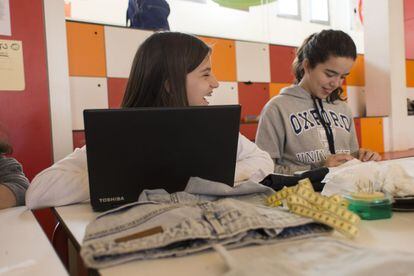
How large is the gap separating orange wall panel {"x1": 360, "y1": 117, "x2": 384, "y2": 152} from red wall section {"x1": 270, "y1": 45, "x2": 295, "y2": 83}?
31.5 inches

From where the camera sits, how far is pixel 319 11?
370 centimetres

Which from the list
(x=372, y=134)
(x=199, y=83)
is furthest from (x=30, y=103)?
(x=372, y=134)

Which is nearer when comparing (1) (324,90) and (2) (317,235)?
(2) (317,235)

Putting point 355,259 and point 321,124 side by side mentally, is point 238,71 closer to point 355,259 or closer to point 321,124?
point 321,124

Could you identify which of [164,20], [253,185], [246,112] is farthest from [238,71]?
[253,185]

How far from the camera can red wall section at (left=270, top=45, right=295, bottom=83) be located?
8.38ft

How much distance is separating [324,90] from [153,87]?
840 millimetres

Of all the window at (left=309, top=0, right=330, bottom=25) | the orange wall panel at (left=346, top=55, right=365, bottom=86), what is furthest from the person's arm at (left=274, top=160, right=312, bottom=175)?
the window at (left=309, top=0, right=330, bottom=25)

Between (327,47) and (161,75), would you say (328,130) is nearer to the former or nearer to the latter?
(327,47)

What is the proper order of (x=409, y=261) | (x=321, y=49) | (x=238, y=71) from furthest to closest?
(x=238, y=71) < (x=321, y=49) < (x=409, y=261)

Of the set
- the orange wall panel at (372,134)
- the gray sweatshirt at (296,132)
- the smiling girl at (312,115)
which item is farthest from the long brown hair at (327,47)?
the orange wall panel at (372,134)

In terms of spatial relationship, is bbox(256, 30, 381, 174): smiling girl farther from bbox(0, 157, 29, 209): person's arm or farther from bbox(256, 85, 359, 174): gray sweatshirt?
bbox(0, 157, 29, 209): person's arm

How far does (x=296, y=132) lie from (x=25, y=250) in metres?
1.18

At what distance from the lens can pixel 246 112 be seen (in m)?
2.38
